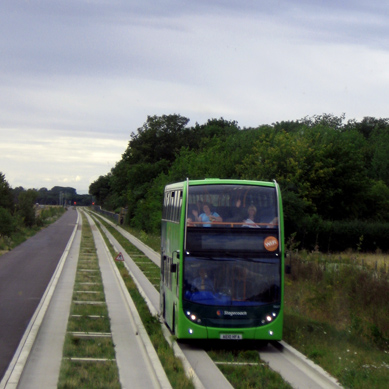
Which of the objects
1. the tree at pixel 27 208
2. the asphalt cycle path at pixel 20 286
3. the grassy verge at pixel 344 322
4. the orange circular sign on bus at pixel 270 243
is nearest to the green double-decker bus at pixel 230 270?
the orange circular sign on bus at pixel 270 243

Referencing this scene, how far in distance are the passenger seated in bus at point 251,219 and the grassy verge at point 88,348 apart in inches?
143

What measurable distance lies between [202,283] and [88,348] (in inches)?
101

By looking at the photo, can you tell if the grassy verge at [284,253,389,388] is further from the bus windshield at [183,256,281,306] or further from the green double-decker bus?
the bus windshield at [183,256,281,306]

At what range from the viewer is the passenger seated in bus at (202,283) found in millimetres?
12328

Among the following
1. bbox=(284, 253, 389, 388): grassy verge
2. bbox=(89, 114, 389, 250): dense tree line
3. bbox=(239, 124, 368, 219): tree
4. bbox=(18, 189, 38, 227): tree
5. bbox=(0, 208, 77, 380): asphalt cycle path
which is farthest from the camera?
bbox=(18, 189, 38, 227): tree

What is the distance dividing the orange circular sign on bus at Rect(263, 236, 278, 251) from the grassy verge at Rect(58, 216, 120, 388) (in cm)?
365

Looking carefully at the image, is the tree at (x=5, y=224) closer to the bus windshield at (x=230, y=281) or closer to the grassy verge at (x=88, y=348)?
the grassy verge at (x=88, y=348)

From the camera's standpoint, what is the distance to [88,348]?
1204cm

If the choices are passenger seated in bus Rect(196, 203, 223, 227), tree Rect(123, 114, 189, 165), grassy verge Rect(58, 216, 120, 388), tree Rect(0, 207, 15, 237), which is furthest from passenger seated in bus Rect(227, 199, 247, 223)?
tree Rect(123, 114, 189, 165)

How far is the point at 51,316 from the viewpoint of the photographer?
16.2m

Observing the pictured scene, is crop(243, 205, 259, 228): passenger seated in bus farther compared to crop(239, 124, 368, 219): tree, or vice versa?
crop(239, 124, 368, 219): tree

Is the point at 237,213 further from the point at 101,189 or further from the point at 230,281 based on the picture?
the point at 101,189

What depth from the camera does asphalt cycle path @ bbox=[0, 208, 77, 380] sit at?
1330 cm

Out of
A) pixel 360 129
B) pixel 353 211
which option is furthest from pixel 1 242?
pixel 360 129
